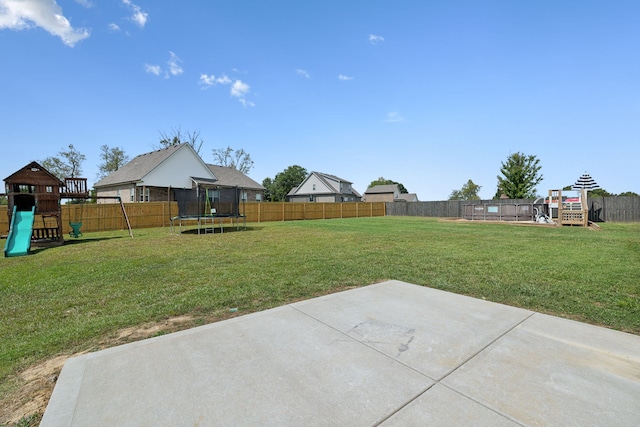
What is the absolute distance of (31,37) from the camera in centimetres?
984

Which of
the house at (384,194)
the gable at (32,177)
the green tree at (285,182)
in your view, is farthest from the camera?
the green tree at (285,182)

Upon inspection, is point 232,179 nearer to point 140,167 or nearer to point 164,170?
point 164,170

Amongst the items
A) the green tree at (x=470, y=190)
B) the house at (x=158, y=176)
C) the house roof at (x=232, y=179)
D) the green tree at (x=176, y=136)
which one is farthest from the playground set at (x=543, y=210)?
the green tree at (x=470, y=190)

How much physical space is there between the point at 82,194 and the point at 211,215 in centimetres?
503

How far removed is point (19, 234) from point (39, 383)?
10.8m

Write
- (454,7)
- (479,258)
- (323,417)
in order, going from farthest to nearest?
(454,7) < (479,258) < (323,417)

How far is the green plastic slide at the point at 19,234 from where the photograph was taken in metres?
8.41

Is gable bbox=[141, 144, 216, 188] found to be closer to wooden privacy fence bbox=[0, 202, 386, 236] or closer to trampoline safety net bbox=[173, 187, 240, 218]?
wooden privacy fence bbox=[0, 202, 386, 236]

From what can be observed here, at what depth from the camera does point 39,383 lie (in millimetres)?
1958

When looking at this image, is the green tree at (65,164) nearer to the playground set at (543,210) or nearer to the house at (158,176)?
the house at (158,176)

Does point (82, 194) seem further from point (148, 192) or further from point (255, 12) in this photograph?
point (148, 192)

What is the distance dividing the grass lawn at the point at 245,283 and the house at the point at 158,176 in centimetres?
1866

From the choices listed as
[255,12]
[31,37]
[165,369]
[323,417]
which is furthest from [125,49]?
[323,417]

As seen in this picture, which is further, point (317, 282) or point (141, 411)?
→ point (317, 282)
